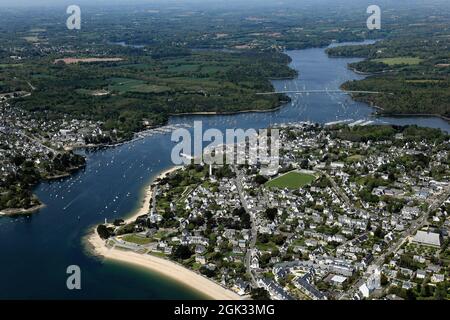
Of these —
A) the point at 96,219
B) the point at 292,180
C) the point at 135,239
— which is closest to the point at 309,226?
the point at 292,180

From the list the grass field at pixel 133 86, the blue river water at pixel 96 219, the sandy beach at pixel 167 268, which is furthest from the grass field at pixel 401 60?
the sandy beach at pixel 167 268

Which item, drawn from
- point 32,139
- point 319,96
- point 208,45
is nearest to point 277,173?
point 32,139

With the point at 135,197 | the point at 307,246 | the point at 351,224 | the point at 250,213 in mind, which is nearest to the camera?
the point at 307,246

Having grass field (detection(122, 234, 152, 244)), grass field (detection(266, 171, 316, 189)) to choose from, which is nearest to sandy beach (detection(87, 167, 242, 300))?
grass field (detection(122, 234, 152, 244))

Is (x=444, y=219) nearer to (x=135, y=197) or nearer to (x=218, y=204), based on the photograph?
(x=218, y=204)

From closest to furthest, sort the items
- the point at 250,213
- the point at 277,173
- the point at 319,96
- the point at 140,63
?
the point at 250,213 < the point at 277,173 < the point at 319,96 < the point at 140,63

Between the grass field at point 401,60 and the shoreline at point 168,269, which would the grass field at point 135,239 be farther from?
the grass field at point 401,60

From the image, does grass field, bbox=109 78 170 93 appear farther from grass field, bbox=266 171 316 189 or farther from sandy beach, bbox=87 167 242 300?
sandy beach, bbox=87 167 242 300
